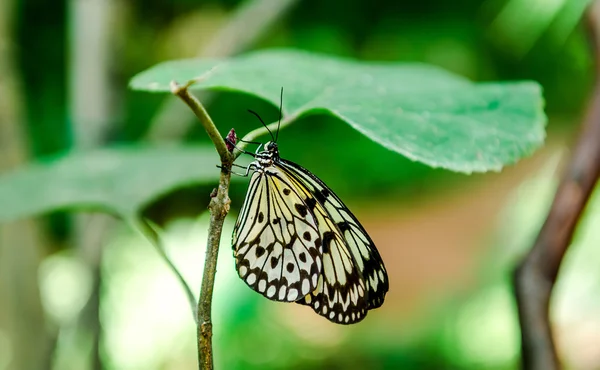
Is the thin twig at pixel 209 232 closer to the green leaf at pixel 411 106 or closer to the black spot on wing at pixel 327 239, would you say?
the green leaf at pixel 411 106

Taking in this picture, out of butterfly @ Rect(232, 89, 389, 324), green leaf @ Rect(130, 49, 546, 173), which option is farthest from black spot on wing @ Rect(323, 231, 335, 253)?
green leaf @ Rect(130, 49, 546, 173)

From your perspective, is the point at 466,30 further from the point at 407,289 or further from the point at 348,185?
the point at 407,289

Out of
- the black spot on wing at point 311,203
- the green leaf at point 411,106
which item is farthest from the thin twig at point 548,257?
the black spot on wing at point 311,203

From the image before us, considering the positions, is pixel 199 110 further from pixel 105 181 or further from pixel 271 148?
pixel 105 181

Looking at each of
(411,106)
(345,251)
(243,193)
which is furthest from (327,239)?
(243,193)

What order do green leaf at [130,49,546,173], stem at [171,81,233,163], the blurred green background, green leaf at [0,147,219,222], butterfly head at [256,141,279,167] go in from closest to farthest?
stem at [171,81,233,163]
green leaf at [130,49,546,173]
butterfly head at [256,141,279,167]
green leaf at [0,147,219,222]
the blurred green background

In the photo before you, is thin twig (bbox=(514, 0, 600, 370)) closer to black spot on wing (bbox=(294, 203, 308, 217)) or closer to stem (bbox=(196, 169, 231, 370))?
black spot on wing (bbox=(294, 203, 308, 217))
